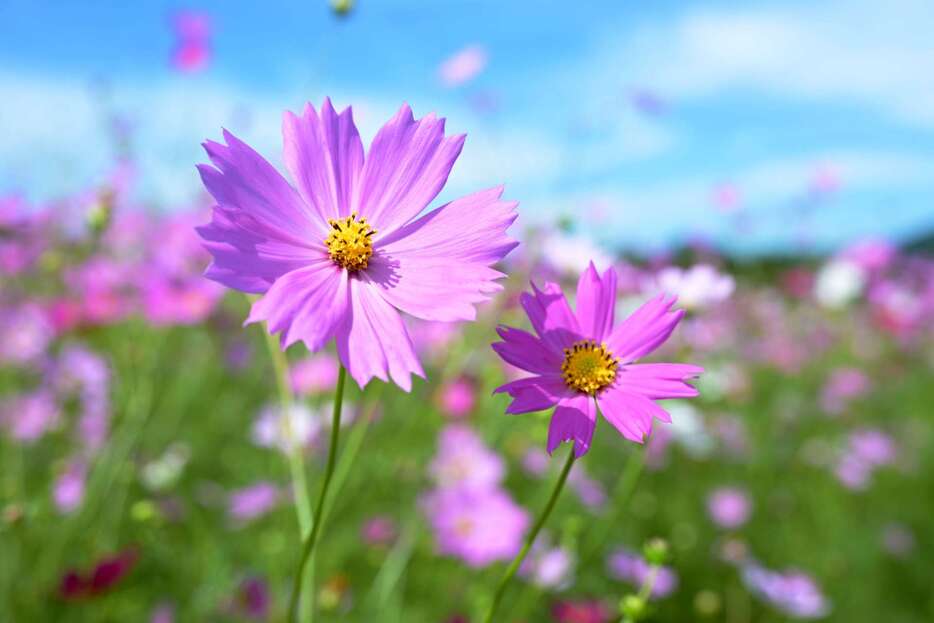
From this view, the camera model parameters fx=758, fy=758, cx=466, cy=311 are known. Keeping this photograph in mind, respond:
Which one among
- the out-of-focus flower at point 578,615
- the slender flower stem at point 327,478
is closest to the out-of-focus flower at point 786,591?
the out-of-focus flower at point 578,615

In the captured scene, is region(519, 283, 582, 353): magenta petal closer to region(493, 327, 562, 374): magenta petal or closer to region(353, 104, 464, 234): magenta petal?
region(493, 327, 562, 374): magenta petal

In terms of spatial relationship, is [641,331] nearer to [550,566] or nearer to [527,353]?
[527,353]

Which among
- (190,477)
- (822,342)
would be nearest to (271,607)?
(190,477)

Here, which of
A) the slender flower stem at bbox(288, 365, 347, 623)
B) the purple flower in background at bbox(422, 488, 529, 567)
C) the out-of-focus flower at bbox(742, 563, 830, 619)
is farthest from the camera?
the purple flower in background at bbox(422, 488, 529, 567)

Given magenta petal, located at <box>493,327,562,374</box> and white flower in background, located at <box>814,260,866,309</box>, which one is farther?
white flower in background, located at <box>814,260,866,309</box>

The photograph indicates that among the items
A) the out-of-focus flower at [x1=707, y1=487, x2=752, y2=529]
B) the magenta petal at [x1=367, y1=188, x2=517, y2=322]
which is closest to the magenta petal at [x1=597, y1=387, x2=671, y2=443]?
the magenta petal at [x1=367, y1=188, x2=517, y2=322]

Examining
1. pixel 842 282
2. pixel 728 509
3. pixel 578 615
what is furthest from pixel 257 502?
pixel 842 282

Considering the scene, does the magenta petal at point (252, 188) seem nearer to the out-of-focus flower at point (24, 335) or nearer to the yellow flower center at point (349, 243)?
the yellow flower center at point (349, 243)
